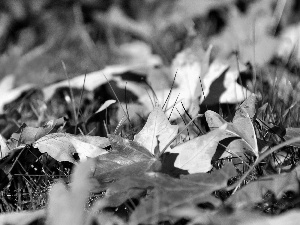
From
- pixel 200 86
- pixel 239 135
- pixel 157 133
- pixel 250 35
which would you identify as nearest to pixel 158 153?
pixel 157 133

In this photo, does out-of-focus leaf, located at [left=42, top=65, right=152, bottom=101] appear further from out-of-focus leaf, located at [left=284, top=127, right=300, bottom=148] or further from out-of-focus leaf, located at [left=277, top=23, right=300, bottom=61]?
out-of-focus leaf, located at [left=284, top=127, right=300, bottom=148]

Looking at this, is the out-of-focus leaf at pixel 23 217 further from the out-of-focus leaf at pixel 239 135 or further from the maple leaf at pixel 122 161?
the out-of-focus leaf at pixel 239 135

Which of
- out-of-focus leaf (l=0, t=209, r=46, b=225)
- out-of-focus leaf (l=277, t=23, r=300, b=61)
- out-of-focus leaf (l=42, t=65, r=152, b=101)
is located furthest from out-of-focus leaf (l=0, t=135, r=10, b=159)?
out-of-focus leaf (l=277, t=23, r=300, b=61)

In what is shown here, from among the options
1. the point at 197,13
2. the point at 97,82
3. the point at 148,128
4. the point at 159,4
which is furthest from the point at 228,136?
the point at 159,4

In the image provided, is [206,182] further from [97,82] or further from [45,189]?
[97,82]

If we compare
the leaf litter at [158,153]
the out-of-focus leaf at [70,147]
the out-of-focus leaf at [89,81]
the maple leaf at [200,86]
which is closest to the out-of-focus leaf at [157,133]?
the leaf litter at [158,153]

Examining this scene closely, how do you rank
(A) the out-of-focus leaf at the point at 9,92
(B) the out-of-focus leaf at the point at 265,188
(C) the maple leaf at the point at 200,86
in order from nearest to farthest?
1. (B) the out-of-focus leaf at the point at 265,188
2. (C) the maple leaf at the point at 200,86
3. (A) the out-of-focus leaf at the point at 9,92
